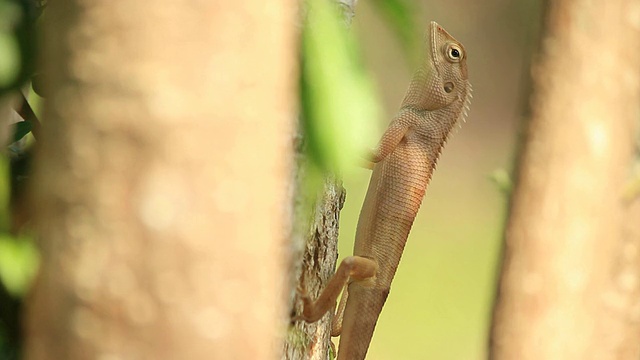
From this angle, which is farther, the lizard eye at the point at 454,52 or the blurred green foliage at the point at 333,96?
the lizard eye at the point at 454,52

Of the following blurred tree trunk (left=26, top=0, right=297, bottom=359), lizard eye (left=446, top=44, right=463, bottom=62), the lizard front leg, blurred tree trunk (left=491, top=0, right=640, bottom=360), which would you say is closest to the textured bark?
the lizard front leg

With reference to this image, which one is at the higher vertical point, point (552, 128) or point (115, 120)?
point (552, 128)

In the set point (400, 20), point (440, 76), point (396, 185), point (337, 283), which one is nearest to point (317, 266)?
point (337, 283)

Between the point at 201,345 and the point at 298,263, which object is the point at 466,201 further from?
the point at 201,345

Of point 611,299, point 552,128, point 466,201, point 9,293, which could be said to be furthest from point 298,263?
point 466,201

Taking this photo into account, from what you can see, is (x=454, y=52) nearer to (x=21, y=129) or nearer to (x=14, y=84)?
(x=21, y=129)

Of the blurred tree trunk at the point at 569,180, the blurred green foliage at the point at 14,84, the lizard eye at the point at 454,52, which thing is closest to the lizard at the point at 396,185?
the lizard eye at the point at 454,52

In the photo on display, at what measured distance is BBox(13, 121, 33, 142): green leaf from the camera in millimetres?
972

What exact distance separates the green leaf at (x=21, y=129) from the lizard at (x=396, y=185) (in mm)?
1192

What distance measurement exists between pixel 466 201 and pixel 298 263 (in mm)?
4203

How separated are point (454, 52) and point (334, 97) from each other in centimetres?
228

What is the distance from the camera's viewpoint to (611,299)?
5.66 feet

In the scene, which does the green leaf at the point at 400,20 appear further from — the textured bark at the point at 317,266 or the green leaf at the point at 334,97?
the textured bark at the point at 317,266

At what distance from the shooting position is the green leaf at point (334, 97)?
51 cm
